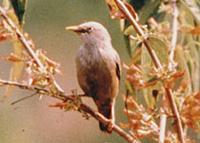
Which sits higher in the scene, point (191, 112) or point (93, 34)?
point (93, 34)

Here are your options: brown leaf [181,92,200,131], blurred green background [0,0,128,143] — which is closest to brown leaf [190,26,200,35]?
brown leaf [181,92,200,131]

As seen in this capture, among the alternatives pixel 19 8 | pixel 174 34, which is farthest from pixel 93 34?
pixel 19 8

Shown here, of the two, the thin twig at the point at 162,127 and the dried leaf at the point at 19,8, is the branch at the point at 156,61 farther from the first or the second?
the dried leaf at the point at 19,8

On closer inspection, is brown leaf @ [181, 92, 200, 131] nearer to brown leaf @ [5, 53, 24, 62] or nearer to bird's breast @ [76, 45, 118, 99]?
brown leaf @ [5, 53, 24, 62]

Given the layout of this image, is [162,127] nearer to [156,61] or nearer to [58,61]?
[156,61]

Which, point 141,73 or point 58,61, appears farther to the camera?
point 58,61

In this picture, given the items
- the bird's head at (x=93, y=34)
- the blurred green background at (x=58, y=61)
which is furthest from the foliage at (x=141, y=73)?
the blurred green background at (x=58, y=61)
